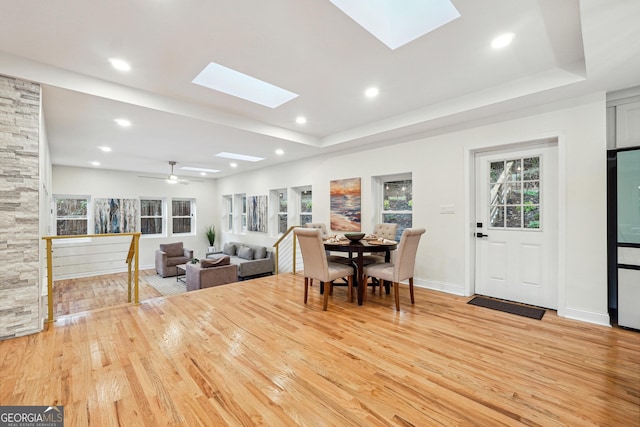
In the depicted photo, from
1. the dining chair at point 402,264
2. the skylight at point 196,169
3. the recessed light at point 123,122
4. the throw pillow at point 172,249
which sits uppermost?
the skylight at point 196,169

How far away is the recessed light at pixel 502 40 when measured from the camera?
2.17 metres

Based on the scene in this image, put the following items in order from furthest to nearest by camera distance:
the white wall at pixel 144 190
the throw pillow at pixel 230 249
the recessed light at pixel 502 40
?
the throw pillow at pixel 230 249
the white wall at pixel 144 190
the recessed light at pixel 502 40

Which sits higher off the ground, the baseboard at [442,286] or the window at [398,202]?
the window at [398,202]

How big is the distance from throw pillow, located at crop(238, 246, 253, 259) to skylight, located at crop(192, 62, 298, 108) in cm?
444

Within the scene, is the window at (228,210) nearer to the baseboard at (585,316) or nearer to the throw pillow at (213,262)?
the throw pillow at (213,262)

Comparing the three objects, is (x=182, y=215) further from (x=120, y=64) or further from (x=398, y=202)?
(x=398, y=202)

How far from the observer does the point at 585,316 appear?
9.52 feet

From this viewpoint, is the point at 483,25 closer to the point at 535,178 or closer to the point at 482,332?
the point at 535,178

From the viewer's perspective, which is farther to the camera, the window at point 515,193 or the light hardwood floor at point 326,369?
the window at point 515,193

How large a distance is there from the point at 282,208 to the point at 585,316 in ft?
19.3

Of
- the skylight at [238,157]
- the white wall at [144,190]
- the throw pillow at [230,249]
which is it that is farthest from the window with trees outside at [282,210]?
the white wall at [144,190]

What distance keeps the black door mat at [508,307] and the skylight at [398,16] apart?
10.3 ft

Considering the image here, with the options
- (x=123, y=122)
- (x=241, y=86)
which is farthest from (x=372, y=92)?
(x=123, y=122)

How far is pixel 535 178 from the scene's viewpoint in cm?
338
